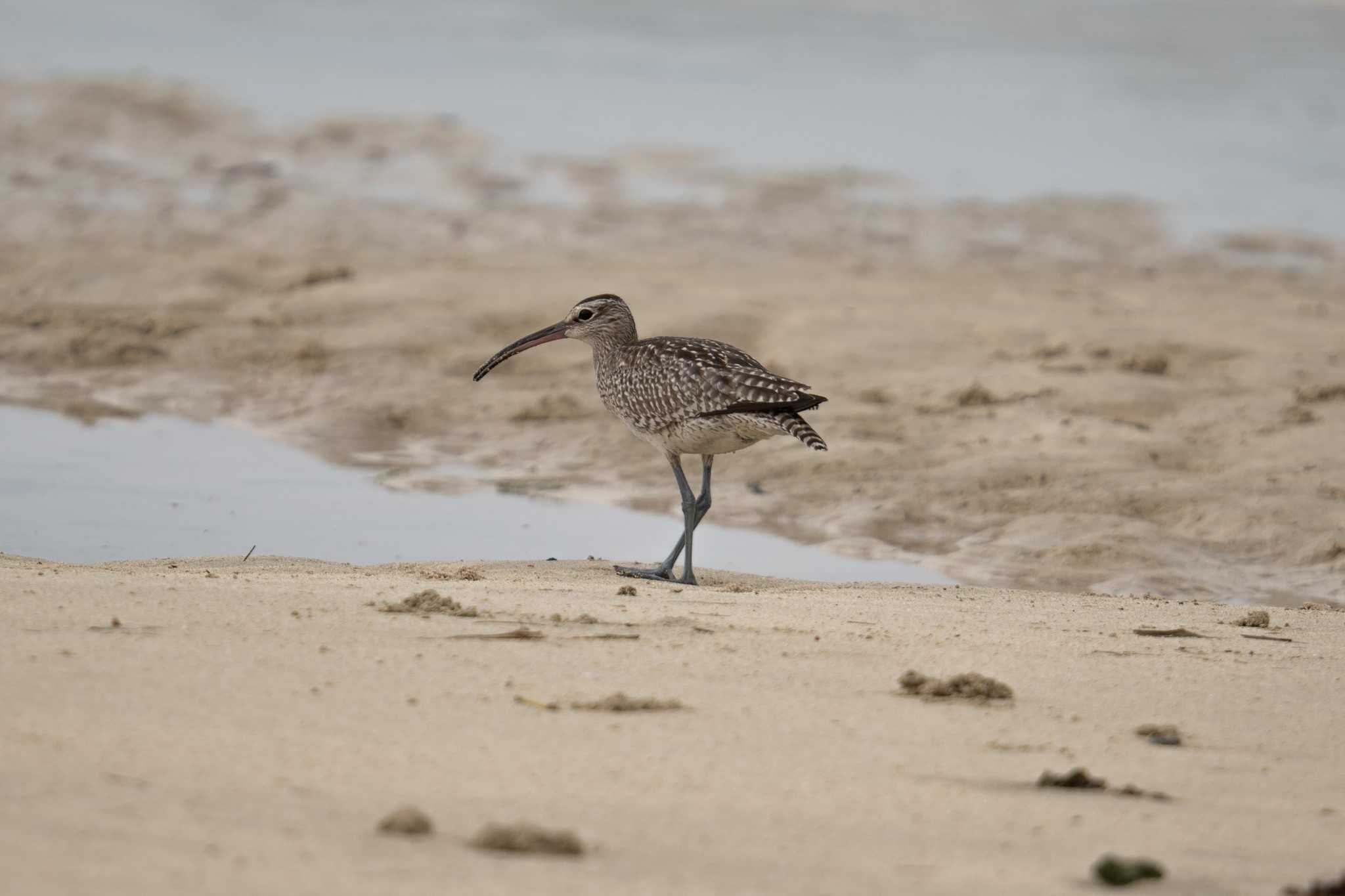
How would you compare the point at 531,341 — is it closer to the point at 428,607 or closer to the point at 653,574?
the point at 653,574

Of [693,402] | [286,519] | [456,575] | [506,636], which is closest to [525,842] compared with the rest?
[506,636]

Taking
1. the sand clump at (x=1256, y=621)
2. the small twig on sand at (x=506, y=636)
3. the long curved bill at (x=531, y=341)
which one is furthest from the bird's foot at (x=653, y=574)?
the sand clump at (x=1256, y=621)

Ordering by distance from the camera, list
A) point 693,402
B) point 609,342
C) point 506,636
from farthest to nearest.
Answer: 1. point 609,342
2. point 693,402
3. point 506,636

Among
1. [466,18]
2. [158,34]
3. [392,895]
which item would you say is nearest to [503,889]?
[392,895]

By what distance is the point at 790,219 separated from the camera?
60.7ft

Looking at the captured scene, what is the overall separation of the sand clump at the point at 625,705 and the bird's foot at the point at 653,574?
2798mm

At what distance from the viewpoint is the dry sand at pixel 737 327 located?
31.7ft

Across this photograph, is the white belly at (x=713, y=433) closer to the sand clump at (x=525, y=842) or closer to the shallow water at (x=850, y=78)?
the sand clump at (x=525, y=842)

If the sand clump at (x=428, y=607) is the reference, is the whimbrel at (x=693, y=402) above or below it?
above

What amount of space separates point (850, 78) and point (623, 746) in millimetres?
25337

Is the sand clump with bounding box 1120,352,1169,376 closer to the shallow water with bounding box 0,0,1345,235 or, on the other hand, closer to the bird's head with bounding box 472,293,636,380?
the bird's head with bounding box 472,293,636,380

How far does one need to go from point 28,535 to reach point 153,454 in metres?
2.13

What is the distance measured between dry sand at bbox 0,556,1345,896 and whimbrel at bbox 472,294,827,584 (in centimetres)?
146

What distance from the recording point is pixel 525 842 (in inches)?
138
